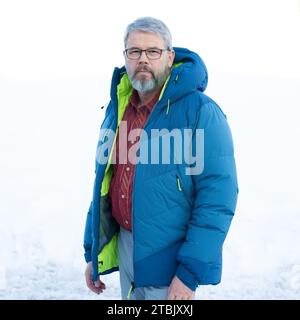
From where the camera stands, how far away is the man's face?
2.21 meters

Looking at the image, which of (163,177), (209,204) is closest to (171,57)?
(163,177)

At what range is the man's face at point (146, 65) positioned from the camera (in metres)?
2.21

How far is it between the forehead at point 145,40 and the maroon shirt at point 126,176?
0.24m

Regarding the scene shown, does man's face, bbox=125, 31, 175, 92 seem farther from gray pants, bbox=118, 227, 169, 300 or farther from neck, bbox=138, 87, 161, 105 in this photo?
gray pants, bbox=118, 227, 169, 300

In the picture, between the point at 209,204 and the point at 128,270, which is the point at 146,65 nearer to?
the point at 209,204

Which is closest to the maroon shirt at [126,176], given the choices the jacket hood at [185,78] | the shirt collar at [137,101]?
the shirt collar at [137,101]

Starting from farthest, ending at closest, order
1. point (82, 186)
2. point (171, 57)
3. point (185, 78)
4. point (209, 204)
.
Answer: point (82, 186) < point (171, 57) < point (185, 78) < point (209, 204)

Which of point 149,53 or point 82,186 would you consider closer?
point 149,53

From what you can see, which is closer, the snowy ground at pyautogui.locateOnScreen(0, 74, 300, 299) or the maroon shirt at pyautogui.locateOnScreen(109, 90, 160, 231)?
the maroon shirt at pyautogui.locateOnScreen(109, 90, 160, 231)

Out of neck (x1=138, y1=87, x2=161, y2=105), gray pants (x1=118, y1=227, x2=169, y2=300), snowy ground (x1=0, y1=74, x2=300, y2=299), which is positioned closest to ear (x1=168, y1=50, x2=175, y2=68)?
neck (x1=138, y1=87, x2=161, y2=105)

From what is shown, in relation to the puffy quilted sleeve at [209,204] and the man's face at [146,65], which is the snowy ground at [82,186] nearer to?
the puffy quilted sleeve at [209,204]

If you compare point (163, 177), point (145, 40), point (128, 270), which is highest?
point (145, 40)

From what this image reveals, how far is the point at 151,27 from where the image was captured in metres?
2.21

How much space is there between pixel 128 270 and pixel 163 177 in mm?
584
